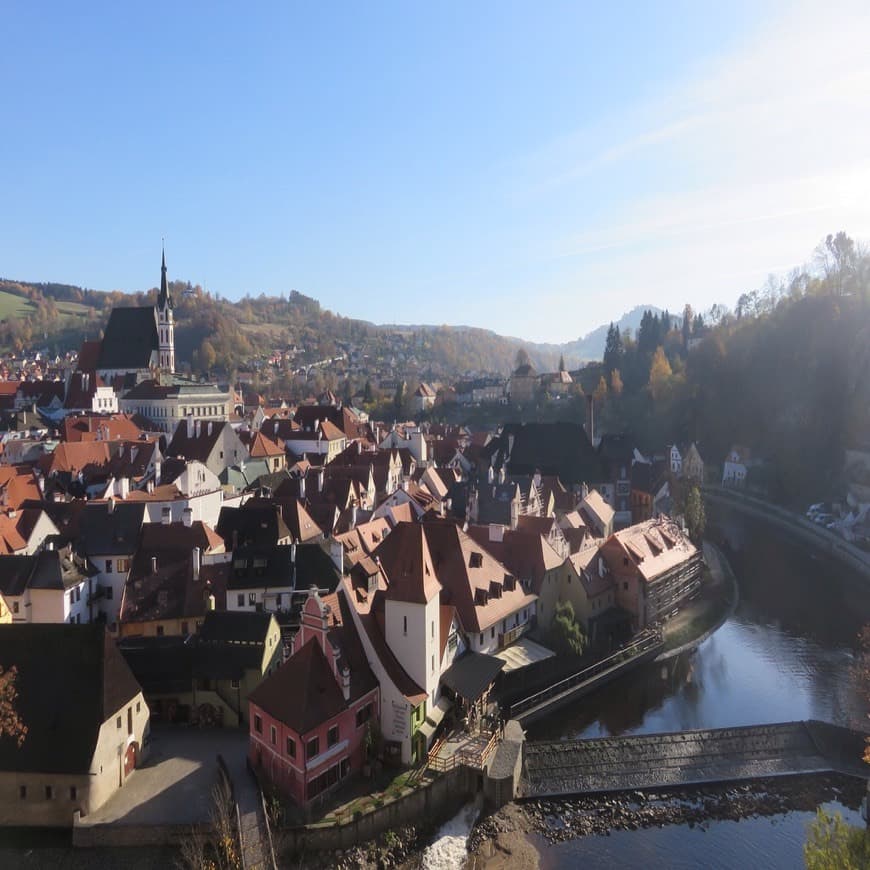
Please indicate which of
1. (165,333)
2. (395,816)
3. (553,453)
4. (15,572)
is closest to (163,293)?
(165,333)

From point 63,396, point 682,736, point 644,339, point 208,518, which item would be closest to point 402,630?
point 682,736

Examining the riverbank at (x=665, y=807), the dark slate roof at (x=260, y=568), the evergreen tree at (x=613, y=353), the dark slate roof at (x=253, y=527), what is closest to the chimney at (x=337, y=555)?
the dark slate roof at (x=260, y=568)

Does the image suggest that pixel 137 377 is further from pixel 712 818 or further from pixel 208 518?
pixel 712 818

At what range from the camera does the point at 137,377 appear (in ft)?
271

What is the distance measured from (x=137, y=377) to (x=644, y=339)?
72.4 m

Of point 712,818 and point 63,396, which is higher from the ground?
point 63,396

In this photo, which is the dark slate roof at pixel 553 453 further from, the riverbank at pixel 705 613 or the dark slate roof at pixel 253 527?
the dark slate roof at pixel 253 527

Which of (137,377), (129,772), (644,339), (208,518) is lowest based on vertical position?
(129,772)

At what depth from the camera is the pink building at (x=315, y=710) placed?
21094 millimetres

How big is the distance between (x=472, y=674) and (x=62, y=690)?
41.9 feet

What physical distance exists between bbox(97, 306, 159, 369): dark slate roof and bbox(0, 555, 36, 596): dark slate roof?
5747 cm

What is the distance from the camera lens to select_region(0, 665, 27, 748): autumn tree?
51.5 ft

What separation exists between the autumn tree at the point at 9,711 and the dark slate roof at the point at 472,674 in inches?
502

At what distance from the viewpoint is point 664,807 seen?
24312 mm
